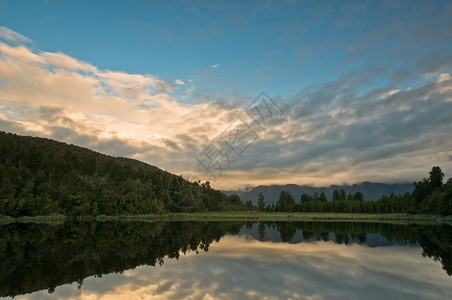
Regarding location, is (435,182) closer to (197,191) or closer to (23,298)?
(197,191)

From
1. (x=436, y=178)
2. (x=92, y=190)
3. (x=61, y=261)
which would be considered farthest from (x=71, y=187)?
(x=436, y=178)

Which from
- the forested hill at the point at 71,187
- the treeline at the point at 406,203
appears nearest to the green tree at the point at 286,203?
the treeline at the point at 406,203

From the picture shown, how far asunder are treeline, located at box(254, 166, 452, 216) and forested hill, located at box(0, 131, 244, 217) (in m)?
63.2

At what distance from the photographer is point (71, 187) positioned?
7794 centimetres

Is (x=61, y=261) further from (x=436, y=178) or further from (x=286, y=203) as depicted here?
(x=286, y=203)

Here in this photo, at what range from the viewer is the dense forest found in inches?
2539

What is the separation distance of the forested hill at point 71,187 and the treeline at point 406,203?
63.2 meters

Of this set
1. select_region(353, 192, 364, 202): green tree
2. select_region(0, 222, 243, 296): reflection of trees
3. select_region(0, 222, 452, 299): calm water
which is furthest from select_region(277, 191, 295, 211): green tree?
select_region(0, 222, 243, 296): reflection of trees

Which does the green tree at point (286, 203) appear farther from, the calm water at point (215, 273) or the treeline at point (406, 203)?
the calm water at point (215, 273)

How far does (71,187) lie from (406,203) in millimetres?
119442

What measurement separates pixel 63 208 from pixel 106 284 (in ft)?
227

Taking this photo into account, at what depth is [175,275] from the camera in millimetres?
14703

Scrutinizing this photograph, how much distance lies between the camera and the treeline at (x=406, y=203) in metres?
83.1

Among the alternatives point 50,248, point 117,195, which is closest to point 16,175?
point 117,195
